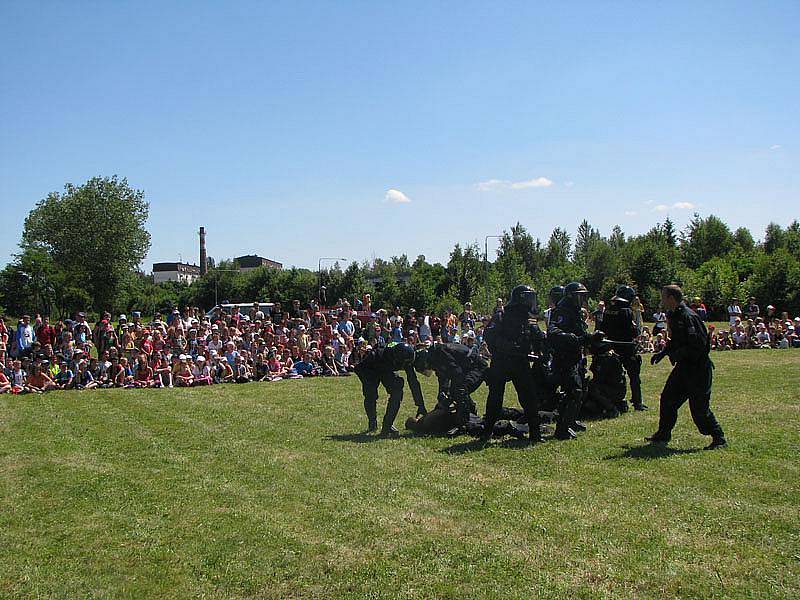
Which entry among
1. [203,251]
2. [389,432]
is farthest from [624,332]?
[203,251]

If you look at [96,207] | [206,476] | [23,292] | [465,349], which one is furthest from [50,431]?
[96,207]

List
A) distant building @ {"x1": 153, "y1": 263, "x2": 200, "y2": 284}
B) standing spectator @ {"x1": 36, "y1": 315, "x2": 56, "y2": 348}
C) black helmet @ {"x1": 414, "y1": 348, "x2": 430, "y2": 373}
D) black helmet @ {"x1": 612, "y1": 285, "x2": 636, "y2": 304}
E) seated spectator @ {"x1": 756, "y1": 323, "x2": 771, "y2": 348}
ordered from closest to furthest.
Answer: black helmet @ {"x1": 414, "y1": 348, "x2": 430, "y2": 373}, black helmet @ {"x1": 612, "y1": 285, "x2": 636, "y2": 304}, standing spectator @ {"x1": 36, "y1": 315, "x2": 56, "y2": 348}, seated spectator @ {"x1": 756, "y1": 323, "x2": 771, "y2": 348}, distant building @ {"x1": 153, "y1": 263, "x2": 200, "y2": 284}

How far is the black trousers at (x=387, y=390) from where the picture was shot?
945cm

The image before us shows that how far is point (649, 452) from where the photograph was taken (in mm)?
7977

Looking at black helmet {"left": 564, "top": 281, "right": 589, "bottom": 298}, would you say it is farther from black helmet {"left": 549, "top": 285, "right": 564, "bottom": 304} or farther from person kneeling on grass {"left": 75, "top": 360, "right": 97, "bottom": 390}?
person kneeling on grass {"left": 75, "top": 360, "right": 97, "bottom": 390}

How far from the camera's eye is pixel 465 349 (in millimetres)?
9938

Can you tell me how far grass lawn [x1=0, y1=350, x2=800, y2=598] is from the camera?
15.5 feet

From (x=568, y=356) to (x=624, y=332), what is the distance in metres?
2.06

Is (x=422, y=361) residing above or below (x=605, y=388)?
above

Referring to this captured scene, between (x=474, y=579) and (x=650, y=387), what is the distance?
10442mm

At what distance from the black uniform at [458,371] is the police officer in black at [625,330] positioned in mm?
2540

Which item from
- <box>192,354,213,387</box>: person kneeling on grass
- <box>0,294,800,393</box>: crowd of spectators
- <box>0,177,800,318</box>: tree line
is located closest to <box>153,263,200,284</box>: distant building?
<box>0,177,800,318</box>: tree line

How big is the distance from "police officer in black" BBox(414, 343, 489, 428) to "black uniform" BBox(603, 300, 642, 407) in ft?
8.30

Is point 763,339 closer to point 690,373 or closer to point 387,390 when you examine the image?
point 690,373
